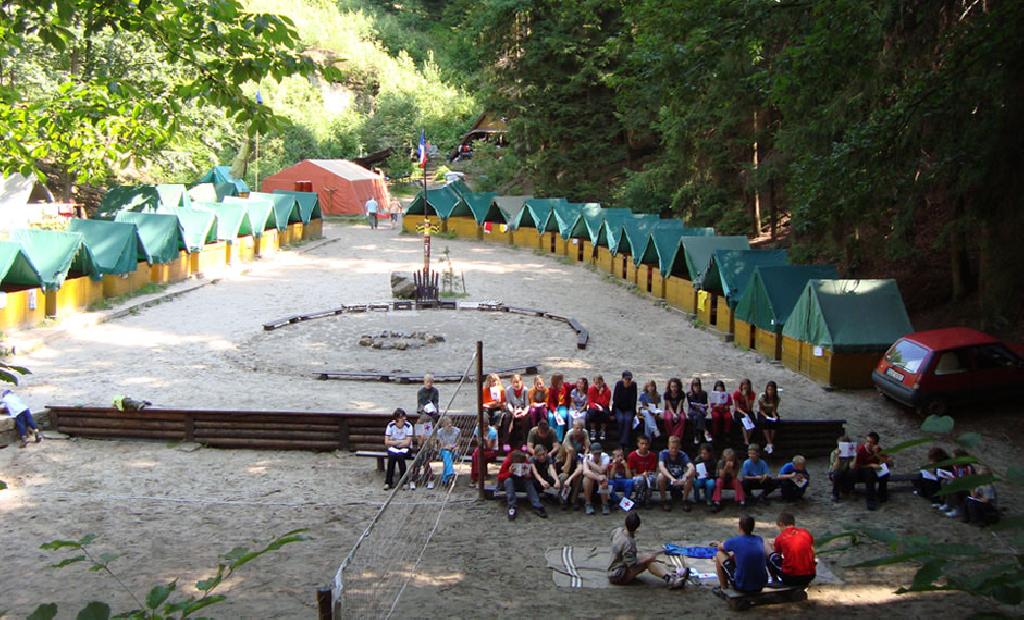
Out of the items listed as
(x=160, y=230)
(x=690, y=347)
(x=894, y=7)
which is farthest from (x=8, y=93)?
(x=160, y=230)

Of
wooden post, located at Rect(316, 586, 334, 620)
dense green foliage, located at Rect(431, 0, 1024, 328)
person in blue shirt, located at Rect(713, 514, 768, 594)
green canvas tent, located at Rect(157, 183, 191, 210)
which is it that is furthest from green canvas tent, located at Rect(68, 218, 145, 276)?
wooden post, located at Rect(316, 586, 334, 620)

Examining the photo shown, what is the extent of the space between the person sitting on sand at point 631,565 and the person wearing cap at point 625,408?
4.65m

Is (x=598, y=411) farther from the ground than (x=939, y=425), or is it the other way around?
(x=939, y=425)

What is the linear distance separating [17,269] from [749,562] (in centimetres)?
2096

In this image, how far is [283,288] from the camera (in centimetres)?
3231

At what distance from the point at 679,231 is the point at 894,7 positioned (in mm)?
15170

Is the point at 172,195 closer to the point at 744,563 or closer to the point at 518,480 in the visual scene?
the point at 518,480

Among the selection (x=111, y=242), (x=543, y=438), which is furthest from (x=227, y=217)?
(x=543, y=438)

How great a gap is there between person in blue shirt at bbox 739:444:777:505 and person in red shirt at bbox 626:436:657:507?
1173 millimetres

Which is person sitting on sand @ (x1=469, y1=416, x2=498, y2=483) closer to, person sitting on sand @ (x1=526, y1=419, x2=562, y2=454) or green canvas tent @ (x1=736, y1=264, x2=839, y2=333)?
person sitting on sand @ (x1=526, y1=419, x2=562, y2=454)

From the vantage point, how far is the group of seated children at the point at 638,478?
12.5 m

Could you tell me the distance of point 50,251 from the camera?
2505 centimetres

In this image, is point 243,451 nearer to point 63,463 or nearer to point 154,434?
point 154,434

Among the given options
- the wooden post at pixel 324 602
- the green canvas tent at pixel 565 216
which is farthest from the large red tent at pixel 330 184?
the wooden post at pixel 324 602
